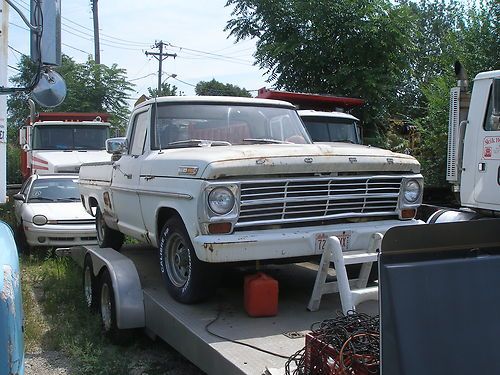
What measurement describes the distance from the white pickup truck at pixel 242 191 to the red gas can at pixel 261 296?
0.17 metres

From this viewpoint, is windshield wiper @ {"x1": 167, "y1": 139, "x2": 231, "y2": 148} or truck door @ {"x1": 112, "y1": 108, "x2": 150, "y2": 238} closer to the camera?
windshield wiper @ {"x1": 167, "y1": 139, "x2": 231, "y2": 148}

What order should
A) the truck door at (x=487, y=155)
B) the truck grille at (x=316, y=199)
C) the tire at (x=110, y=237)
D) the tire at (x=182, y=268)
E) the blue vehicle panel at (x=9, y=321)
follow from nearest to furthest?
the blue vehicle panel at (x=9, y=321), the truck grille at (x=316, y=199), the tire at (x=182, y=268), the truck door at (x=487, y=155), the tire at (x=110, y=237)

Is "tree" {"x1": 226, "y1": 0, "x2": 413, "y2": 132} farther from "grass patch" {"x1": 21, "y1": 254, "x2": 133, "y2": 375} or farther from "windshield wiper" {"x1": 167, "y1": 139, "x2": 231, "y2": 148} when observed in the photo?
"windshield wiper" {"x1": 167, "y1": 139, "x2": 231, "y2": 148}

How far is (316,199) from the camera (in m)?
4.41

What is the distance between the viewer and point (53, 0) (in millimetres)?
3219

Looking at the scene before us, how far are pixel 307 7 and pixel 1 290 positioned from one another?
46.3 ft

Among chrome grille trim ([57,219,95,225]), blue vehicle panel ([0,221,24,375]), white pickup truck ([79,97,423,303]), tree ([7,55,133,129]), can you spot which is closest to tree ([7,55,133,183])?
tree ([7,55,133,129])

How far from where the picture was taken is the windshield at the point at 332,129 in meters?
10.6

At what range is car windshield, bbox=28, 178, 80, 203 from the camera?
11047 millimetres

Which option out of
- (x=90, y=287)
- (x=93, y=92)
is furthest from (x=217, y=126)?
(x=93, y=92)

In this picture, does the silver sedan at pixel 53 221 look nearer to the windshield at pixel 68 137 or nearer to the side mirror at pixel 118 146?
the side mirror at pixel 118 146

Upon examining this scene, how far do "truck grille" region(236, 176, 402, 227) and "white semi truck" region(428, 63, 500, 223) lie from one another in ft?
7.85

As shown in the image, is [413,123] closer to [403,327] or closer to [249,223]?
[249,223]

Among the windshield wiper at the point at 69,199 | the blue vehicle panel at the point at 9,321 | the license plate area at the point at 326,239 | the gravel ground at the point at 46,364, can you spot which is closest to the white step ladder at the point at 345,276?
the license plate area at the point at 326,239
